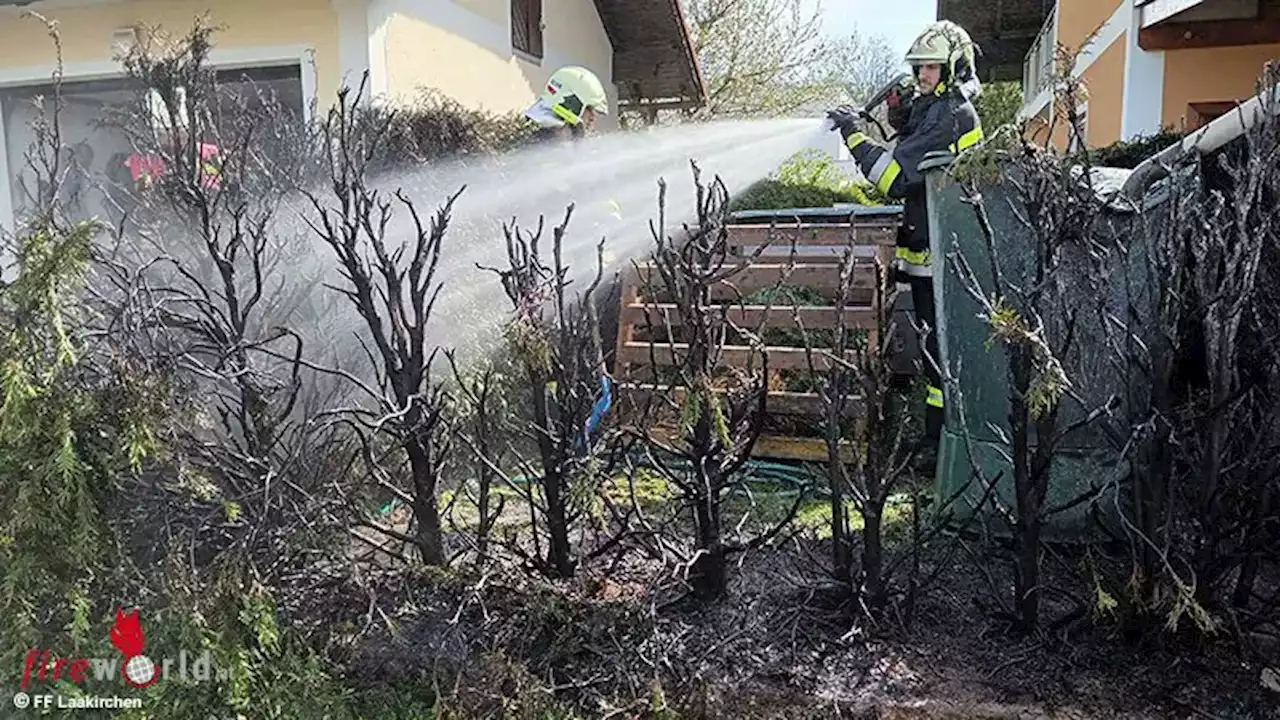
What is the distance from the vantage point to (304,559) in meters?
2.74

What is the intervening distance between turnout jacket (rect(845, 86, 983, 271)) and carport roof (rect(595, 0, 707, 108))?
323 inches

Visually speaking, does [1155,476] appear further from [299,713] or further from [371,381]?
[371,381]

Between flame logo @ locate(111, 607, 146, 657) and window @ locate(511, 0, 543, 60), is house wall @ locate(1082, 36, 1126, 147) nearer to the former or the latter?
window @ locate(511, 0, 543, 60)

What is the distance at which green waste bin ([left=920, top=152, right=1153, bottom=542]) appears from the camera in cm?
289

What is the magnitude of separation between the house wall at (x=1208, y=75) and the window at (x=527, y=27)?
659 cm

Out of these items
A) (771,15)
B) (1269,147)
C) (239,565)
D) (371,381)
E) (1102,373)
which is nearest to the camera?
(1269,147)

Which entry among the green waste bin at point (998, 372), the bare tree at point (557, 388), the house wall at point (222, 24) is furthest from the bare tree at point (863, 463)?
the house wall at point (222, 24)

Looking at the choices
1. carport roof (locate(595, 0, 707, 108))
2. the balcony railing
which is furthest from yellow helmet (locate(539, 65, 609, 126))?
the balcony railing

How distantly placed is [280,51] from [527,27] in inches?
158

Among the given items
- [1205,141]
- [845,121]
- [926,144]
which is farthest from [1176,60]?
[1205,141]

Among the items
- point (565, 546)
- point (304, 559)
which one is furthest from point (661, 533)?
point (304, 559)

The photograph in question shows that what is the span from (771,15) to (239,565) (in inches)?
684

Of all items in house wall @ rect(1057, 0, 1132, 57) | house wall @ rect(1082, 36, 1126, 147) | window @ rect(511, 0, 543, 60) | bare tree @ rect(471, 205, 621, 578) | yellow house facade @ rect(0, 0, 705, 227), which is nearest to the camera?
bare tree @ rect(471, 205, 621, 578)

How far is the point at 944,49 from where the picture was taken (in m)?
4.19
